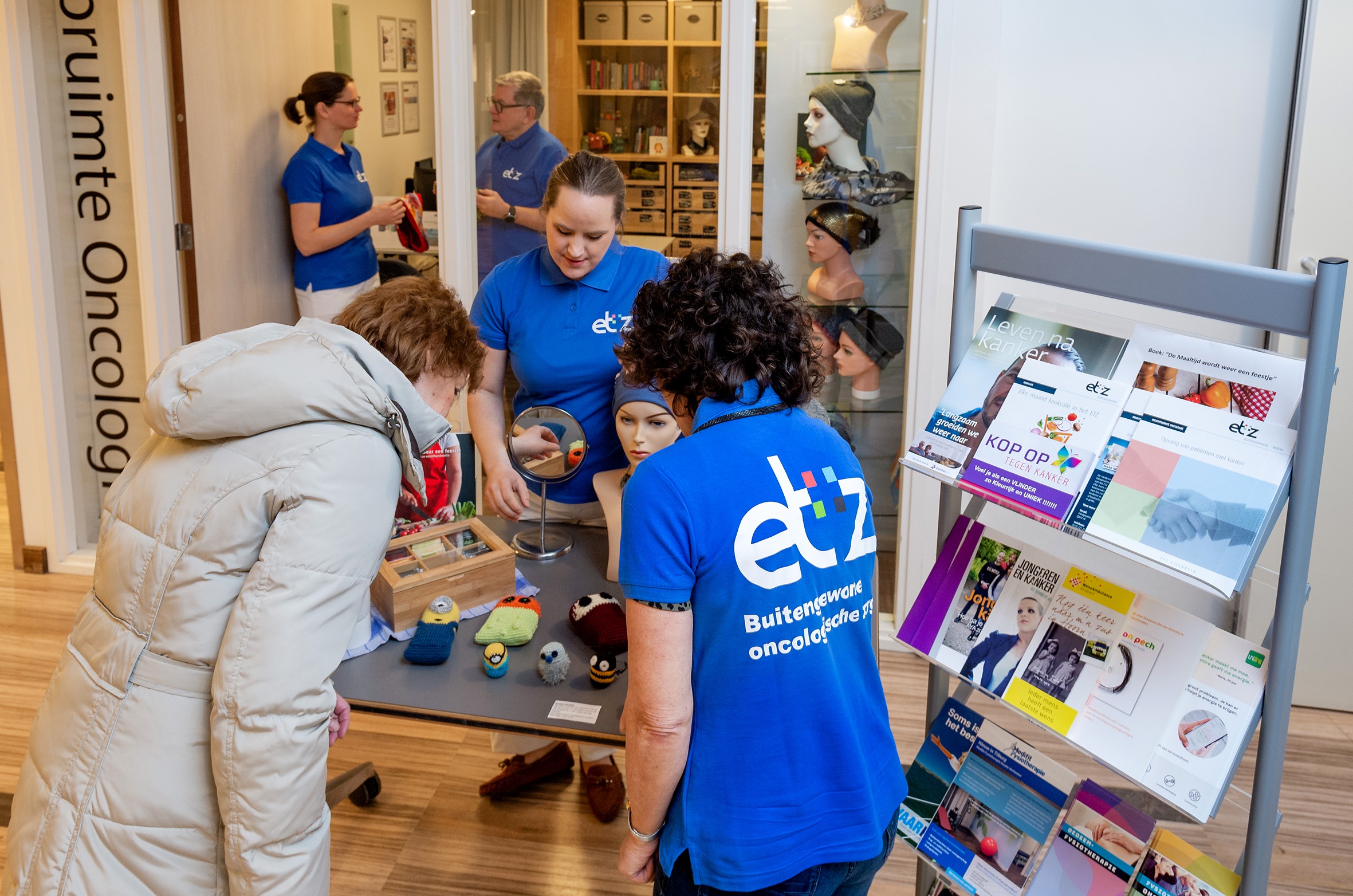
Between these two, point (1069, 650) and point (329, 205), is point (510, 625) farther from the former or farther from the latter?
point (329, 205)

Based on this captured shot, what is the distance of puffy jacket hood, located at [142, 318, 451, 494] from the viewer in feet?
4.72

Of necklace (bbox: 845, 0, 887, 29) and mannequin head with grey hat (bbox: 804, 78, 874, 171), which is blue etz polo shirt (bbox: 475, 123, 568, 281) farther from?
necklace (bbox: 845, 0, 887, 29)

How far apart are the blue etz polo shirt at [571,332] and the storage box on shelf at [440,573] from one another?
27 centimetres

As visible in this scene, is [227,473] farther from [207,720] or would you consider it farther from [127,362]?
[127,362]

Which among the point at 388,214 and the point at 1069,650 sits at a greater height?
the point at 388,214

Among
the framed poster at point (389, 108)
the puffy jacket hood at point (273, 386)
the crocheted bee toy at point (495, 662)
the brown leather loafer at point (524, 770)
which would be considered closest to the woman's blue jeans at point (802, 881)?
the crocheted bee toy at point (495, 662)

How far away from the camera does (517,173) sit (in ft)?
12.0

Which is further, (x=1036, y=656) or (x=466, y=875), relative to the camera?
(x=466, y=875)

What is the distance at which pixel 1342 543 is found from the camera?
3.23 meters

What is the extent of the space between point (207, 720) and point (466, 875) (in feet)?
4.07

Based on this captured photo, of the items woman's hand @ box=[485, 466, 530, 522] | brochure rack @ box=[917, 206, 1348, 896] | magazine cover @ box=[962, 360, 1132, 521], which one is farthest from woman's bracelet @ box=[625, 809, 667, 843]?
woman's hand @ box=[485, 466, 530, 522]

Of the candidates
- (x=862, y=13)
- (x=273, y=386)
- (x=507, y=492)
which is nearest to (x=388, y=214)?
(x=862, y=13)

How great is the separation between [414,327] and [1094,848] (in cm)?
134

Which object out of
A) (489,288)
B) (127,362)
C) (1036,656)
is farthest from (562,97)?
(1036,656)
